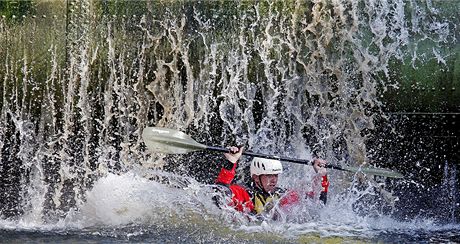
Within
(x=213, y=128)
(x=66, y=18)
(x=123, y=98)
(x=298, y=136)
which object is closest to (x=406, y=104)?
(x=298, y=136)

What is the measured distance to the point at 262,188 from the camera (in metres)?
8.69

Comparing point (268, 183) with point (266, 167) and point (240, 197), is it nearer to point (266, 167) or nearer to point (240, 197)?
point (266, 167)

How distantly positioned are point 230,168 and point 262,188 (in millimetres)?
414

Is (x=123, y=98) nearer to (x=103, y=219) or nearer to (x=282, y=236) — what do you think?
(x=103, y=219)

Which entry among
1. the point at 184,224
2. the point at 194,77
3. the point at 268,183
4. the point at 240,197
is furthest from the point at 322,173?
the point at 194,77

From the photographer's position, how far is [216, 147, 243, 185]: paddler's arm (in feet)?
27.5

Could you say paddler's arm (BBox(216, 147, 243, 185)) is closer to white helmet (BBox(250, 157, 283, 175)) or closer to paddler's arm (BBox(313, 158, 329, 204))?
white helmet (BBox(250, 157, 283, 175))

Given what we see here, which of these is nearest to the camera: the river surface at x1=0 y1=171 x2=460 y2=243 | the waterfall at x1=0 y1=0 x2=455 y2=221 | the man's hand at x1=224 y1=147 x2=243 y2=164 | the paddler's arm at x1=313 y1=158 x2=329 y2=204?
the river surface at x1=0 y1=171 x2=460 y2=243

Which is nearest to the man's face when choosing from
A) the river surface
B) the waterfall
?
the river surface

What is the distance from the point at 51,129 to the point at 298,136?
2.37m

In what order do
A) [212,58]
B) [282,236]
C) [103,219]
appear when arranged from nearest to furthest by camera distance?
[282,236]
[103,219]
[212,58]

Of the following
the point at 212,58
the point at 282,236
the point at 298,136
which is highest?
the point at 212,58

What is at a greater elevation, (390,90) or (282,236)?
(390,90)

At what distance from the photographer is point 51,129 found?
971 cm
